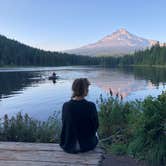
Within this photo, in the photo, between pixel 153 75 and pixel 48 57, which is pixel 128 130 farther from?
pixel 48 57

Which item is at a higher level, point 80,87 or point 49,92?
point 80,87

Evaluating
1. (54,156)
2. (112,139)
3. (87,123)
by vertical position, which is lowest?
(112,139)

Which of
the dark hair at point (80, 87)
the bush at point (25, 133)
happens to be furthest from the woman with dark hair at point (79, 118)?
the bush at point (25, 133)

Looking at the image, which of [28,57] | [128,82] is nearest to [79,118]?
[128,82]

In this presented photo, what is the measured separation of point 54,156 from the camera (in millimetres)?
4031

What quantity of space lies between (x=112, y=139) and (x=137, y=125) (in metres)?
2.61

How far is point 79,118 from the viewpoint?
459 cm

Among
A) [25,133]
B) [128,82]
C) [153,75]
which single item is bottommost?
[128,82]

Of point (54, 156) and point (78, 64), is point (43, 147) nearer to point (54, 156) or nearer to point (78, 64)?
point (54, 156)

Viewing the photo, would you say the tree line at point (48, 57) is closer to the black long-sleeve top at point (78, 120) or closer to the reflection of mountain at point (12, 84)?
the reflection of mountain at point (12, 84)

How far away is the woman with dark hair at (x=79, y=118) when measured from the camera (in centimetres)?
452

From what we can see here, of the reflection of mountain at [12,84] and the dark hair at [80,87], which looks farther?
the reflection of mountain at [12,84]

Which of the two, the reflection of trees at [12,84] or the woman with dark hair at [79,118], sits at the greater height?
the woman with dark hair at [79,118]

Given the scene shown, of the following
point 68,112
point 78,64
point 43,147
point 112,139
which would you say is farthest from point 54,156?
point 78,64
